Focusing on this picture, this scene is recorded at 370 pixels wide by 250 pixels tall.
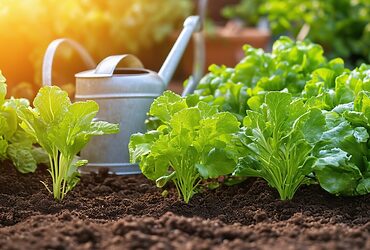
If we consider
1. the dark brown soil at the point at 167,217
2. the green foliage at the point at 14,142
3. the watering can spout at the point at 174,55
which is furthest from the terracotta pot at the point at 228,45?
the green foliage at the point at 14,142

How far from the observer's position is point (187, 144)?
6.60ft

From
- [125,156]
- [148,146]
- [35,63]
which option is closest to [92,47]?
[35,63]

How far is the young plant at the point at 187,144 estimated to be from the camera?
198 centimetres

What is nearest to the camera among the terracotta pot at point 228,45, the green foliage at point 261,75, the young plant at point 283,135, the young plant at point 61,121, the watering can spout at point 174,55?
the young plant at point 283,135

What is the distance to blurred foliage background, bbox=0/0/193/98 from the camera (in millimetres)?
4148

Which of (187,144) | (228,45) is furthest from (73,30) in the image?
(187,144)

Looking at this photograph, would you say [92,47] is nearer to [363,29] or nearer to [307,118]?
[363,29]

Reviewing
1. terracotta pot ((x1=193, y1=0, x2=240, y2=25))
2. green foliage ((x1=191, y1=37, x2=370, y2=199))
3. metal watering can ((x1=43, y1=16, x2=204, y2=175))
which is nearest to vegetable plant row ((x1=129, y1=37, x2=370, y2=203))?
green foliage ((x1=191, y1=37, x2=370, y2=199))

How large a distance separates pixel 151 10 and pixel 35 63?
208cm

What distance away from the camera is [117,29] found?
5684mm

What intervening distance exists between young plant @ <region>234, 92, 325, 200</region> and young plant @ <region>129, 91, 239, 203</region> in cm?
7

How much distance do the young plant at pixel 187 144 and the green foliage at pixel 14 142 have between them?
513mm

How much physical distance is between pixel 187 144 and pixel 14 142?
82 centimetres

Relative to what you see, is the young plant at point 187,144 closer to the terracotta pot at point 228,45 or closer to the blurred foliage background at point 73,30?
the blurred foliage background at point 73,30
